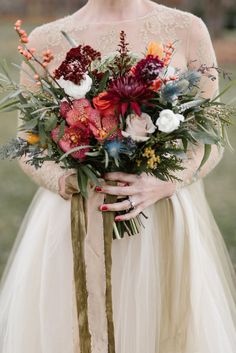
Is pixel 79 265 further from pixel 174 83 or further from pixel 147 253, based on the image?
pixel 174 83

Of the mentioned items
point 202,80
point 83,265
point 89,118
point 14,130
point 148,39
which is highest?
point 14,130

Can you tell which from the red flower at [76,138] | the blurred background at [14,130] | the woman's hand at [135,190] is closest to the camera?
the red flower at [76,138]

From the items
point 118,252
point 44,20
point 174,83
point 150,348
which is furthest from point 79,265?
point 44,20

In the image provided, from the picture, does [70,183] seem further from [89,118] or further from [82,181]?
[89,118]

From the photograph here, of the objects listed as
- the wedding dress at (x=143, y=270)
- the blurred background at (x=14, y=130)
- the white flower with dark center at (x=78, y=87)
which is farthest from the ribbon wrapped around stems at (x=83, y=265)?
the blurred background at (x=14, y=130)

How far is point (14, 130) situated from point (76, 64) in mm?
9862

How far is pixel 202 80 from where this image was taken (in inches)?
126

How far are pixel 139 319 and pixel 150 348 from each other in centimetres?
13

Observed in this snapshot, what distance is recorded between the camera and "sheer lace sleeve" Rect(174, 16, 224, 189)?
126 inches

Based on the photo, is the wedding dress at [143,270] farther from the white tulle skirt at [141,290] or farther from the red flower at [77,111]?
the red flower at [77,111]

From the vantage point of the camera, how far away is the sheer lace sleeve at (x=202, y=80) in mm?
3195

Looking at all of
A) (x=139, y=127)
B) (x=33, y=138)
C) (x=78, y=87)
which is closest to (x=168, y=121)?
(x=139, y=127)

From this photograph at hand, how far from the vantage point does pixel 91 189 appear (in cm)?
298

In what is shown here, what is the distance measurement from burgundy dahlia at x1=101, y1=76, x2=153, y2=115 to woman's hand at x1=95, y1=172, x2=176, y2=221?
1.16ft
